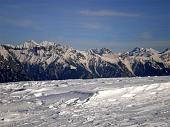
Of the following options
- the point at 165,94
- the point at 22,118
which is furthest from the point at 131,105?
the point at 22,118

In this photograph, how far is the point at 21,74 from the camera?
195500 millimetres

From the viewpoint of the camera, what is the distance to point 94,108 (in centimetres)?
3416

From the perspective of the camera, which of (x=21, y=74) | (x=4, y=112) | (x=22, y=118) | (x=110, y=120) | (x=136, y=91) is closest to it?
(x=110, y=120)

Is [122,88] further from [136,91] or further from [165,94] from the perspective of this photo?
[165,94]

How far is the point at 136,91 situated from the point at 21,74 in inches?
6252

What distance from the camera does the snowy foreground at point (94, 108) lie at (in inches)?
1063

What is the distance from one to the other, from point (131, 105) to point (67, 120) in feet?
27.0

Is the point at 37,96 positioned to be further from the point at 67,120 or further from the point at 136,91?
the point at 67,120

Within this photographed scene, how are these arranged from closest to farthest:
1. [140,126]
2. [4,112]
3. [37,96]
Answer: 1. [140,126]
2. [4,112]
3. [37,96]

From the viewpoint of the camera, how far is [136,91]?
4184cm

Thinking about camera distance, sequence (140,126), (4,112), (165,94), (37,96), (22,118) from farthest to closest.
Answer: (37,96), (165,94), (4,112), (22,118), (140,126)

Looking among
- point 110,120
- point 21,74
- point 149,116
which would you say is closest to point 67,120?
point 110,120

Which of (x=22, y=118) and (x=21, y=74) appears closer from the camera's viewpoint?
(x=22, y=118)

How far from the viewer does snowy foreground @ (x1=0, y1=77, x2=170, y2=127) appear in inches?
1063
